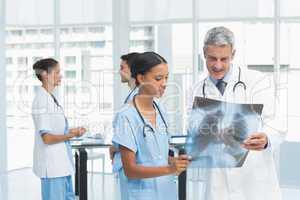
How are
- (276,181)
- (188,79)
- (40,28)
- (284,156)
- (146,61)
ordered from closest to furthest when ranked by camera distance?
(146,61) → (276,181) → (284,156) → (188,79) → (40,28)

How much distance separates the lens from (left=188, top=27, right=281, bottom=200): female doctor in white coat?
6.68ft

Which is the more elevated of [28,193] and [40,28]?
[40,28]

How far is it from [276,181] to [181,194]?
4.63 feet

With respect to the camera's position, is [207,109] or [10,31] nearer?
[207,109]

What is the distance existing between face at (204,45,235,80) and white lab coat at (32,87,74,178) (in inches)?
53.3

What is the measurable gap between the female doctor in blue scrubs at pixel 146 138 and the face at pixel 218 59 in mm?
258

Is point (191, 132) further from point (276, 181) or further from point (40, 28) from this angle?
point (40, 28)

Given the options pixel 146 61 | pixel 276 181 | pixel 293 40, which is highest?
pixel 293 40

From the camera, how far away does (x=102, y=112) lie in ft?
20.2

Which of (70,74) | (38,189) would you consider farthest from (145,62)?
(70,74)

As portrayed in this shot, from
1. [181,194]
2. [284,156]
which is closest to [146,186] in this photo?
[181,194]

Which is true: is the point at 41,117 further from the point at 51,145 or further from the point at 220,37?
the point at 220,37

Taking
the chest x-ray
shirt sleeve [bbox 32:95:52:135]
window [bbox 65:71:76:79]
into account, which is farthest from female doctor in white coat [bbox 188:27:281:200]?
window [bbox 65:71:76:79]

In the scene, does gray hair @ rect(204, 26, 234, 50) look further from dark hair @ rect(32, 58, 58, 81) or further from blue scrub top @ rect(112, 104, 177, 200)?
dark hair @ rect(32, 58, 58, 81)
